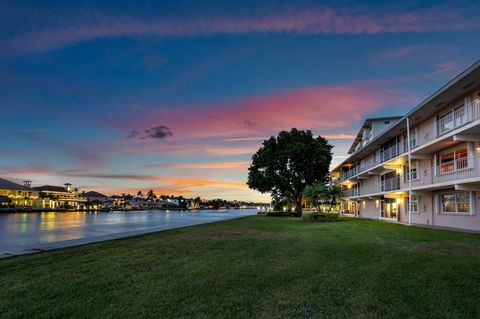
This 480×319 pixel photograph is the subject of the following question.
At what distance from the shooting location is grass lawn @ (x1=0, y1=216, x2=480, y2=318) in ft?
15.2

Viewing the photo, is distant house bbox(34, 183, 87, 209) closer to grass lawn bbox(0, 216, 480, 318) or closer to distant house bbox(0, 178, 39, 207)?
distant house bbox(0, 178, 39, 207)

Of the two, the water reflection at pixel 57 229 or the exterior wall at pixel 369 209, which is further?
the exterior wall at pixel 369 209

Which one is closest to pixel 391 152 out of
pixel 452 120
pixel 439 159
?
pixel 439 159

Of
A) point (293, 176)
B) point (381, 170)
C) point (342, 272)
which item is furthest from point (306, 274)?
point (293, 176)

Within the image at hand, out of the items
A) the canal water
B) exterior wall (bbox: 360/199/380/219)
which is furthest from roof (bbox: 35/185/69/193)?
exterior wall (bbox: 360/199/380/219)

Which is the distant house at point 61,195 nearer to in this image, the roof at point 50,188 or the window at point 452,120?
the roof at point 50,188

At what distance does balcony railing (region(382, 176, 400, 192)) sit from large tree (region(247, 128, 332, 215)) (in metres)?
13.0

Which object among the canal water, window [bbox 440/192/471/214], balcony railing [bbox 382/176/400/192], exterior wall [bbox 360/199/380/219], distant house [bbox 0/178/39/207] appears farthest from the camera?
distant house [bbox 0/178/39/207]

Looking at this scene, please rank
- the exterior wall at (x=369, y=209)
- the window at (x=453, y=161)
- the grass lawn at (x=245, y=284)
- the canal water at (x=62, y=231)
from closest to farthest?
1. the grass lawn at (x=245, y=284)
2. the canal water at (x=62, y=231)
3. the window at (x=453, y=161)
4. the exterior wall at (x=369, y=209)

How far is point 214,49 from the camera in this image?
75.0ft

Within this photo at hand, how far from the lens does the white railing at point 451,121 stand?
1676 cm

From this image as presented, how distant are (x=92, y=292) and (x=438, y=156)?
75.1 feet

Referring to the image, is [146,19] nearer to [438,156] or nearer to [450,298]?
[450,298]

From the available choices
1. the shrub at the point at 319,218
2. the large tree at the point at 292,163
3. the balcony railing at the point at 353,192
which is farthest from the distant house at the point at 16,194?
the shrub at the point at 319,218
